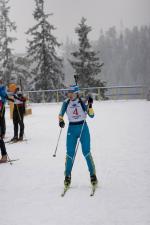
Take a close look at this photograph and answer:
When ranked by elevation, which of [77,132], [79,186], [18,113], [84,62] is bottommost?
[79,186]

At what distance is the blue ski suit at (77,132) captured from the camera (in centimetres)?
860

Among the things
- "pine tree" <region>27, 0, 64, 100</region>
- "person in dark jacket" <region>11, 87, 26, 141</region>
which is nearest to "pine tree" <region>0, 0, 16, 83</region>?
"pine tree" <region>27, 0, 64, 100</region>

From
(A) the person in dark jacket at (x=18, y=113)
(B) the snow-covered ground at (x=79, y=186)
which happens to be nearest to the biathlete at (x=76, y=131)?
(B) the snow-covered ground at (x=79, y=186)

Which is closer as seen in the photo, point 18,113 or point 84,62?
point 18,113

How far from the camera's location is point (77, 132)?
868 cm

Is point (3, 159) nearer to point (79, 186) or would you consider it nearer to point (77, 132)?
point (79, 186)

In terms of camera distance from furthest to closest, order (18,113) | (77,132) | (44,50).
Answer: (44,50) → (18,113) → (77,132)

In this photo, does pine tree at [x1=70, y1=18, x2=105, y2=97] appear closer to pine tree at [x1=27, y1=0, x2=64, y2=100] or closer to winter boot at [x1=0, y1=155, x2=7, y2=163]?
pine tree at [x1=27, y1=0, x2=64, y2=100]

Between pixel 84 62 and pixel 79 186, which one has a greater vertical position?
pixel 84 62

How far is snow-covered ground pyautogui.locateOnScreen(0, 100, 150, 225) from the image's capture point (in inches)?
274

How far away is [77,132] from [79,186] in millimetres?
1175

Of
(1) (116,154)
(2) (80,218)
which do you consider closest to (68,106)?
(2) (80,218)

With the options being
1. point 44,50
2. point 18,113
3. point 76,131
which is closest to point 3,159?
point 76,131

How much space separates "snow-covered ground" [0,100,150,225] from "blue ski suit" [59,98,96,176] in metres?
0.56
